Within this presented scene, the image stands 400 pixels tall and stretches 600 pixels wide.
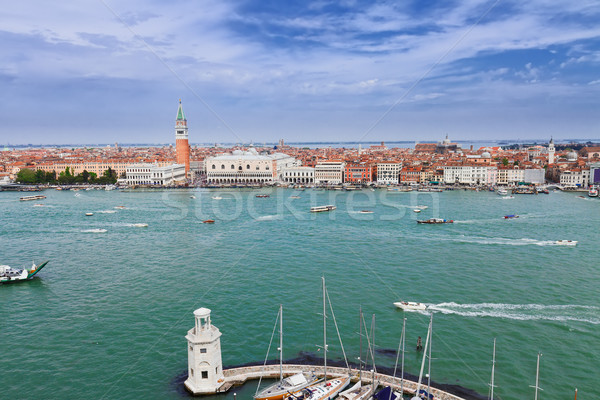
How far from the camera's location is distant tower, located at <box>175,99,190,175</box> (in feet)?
111

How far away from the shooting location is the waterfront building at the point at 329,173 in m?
31.8

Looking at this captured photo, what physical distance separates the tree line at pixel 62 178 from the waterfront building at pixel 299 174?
A: 1209cm

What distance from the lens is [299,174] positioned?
33.1 metres

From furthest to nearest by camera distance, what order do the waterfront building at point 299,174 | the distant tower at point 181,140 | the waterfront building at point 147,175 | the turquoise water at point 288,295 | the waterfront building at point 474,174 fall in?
1. the distant tower at point 181,140
2. the waterfront building at point 299,174
3. the waterfront building at point 147,175
4. the waterfront building at point 474,174
5. the turquoise water at point 288,295

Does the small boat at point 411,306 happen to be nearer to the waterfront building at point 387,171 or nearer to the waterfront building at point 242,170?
the waterfront building at point 387,171

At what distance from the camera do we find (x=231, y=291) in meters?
8.24

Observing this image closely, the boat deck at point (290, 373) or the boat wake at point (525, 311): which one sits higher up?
the boat wake at point (525, 311)

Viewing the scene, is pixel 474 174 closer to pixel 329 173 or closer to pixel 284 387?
pixel 329 173

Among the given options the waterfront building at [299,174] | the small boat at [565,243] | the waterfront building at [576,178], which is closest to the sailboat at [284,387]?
the small boat at [565,243]

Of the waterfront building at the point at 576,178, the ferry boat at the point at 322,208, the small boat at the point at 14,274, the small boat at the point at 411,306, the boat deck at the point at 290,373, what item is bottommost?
the boat deck at the point at 290,373

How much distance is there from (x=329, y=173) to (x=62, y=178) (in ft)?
60.2

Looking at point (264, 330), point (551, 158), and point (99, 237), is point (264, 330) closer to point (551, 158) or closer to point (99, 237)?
point (99, 237)

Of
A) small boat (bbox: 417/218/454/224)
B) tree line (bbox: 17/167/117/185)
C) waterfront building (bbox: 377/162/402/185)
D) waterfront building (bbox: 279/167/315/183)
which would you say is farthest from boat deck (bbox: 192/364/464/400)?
tree line (bbox: 17/167/117/185)

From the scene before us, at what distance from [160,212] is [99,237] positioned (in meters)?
5.15
